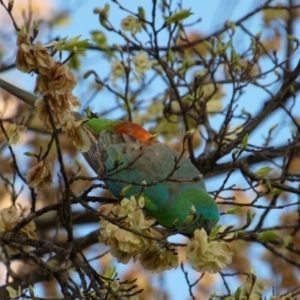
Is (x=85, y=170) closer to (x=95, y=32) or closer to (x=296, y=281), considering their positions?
(x=95, y=32)

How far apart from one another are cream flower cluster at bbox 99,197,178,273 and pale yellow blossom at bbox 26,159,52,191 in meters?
0.31

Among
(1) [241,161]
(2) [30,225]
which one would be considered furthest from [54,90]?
(1) [241,161]

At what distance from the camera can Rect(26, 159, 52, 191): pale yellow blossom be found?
2.90m

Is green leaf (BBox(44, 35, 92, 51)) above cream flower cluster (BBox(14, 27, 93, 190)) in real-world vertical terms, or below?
above

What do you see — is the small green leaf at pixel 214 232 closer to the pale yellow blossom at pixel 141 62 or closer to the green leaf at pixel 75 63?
the pale yellow blossom at pixel 141 62

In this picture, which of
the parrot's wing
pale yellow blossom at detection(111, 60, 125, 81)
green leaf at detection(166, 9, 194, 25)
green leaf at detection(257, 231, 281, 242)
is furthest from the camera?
pale yellow blossom at detection(111, 60, 125, 81)

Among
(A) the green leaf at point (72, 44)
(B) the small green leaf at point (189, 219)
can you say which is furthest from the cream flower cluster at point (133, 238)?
(A) the green leaf at point (72, 44)

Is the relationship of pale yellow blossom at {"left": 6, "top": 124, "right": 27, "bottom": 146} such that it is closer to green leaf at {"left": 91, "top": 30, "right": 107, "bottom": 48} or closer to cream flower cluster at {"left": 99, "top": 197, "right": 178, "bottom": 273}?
cream flower cluster at {"left": 99, "top": 197, "right": 178, "bottom": 273}

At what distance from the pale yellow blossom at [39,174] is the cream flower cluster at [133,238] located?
31 cm

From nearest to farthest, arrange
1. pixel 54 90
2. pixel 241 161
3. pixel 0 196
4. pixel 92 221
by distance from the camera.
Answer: pixel 54 90 < pixel 241 161 < pixel 92 221 < pixel 0 196

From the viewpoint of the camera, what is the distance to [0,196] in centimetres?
597

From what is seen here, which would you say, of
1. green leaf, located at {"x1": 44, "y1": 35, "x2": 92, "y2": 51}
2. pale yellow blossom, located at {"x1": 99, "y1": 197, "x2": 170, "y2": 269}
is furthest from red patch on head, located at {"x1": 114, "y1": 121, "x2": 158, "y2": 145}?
green leaf, located at {"x1": 44, "y1": 35, "x2": 92, "y2": 51}

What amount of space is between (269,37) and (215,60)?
1856 mm

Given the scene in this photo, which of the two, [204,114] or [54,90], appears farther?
[204,114]
